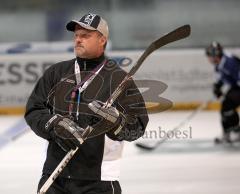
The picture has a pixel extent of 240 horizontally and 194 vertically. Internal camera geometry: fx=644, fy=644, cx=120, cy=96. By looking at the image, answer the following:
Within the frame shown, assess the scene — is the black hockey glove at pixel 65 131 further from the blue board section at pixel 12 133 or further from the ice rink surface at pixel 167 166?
the blue board section at pixel 12 133

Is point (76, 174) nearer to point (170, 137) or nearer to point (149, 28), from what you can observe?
point (170, 137)

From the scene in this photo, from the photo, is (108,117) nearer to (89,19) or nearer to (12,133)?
(89,19)

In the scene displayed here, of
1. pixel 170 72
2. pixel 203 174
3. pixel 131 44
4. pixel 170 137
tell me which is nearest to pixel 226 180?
pixel 203 174

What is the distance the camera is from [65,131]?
247 centimetres

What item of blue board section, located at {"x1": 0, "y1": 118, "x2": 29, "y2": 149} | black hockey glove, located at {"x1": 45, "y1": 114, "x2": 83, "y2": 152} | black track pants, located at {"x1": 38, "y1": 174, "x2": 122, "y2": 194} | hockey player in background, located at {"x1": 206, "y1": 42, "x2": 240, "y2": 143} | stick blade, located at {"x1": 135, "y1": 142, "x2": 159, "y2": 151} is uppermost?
black hockey glove, located at {"x1": 45, "y1": 114, "x2": 83, "y2": 152}

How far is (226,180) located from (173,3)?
6031 mm

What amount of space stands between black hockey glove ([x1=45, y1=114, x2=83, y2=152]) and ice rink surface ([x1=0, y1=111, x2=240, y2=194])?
2.47m

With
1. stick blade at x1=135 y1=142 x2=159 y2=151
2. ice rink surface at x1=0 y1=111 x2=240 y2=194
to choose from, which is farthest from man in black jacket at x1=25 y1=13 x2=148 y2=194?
stick blade at x1=135 y1=142 x2=159 y2=151

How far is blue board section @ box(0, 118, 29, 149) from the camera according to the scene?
7.39 m

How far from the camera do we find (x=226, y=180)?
5242 millimetres

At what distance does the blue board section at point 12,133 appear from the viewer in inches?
291

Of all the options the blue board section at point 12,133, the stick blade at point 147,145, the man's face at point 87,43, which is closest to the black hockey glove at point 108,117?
the man's face at point 87,43

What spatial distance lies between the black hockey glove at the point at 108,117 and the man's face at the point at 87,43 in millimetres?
212

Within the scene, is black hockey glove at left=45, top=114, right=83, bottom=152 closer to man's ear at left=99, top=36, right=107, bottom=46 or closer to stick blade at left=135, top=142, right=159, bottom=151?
man's ear at left=99, top=36, right=107, bottom=46
